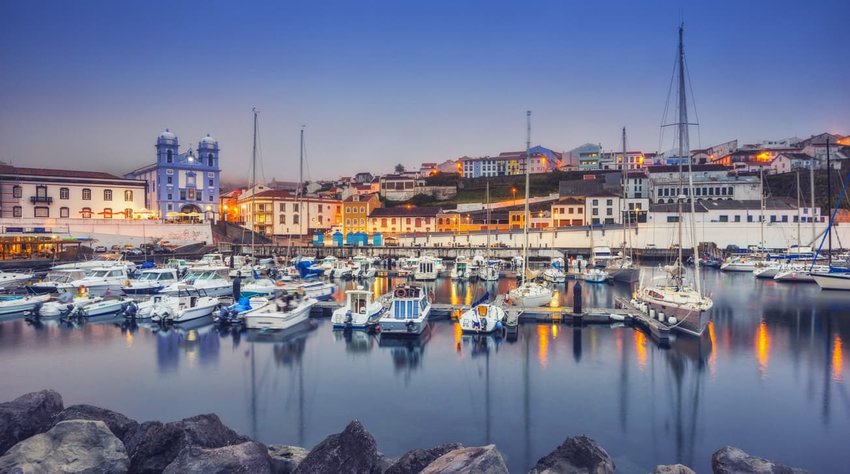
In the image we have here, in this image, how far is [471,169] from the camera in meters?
104

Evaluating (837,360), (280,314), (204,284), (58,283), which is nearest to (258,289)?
(204,284)

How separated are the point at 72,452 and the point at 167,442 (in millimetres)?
1216

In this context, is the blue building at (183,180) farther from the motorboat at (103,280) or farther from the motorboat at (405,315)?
the motorboat at (405,315)

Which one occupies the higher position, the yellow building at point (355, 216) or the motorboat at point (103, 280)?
the yellow building at point (355, 216)

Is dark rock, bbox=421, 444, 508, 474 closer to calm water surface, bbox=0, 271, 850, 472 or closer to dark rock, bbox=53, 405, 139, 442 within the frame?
calm water surface, bbox=0, 271, 850, 472

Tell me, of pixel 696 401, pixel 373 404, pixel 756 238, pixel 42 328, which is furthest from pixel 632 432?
pixel 756 238

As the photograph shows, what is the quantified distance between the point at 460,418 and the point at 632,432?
12.0 feet

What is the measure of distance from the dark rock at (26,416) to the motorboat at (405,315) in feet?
35.9

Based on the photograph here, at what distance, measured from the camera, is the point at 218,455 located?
7.01 meters

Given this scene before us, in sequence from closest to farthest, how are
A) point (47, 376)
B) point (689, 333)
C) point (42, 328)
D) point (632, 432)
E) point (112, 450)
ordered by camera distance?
1. point (112, 450)
2. point (632, 432)
3. point (47, 376)
4. point (689, 333)
5. point (42, 328)

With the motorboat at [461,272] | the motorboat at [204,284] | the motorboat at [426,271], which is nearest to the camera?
the motorboat at [204,284]

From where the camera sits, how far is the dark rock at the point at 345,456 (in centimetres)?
725

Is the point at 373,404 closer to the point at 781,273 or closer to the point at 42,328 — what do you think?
the point at 42,328

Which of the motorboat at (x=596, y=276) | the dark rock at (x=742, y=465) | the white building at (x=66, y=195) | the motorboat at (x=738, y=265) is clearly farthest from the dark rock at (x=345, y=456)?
the white building at (x=66, y=195)
